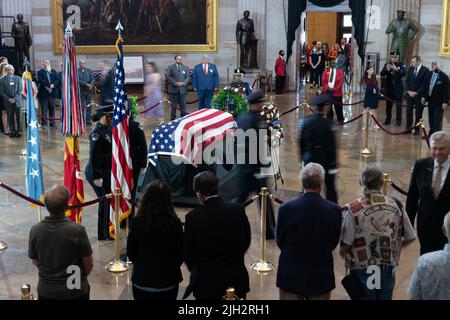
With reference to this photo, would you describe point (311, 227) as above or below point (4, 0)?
below

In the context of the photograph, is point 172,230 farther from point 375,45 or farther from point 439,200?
point 375,45

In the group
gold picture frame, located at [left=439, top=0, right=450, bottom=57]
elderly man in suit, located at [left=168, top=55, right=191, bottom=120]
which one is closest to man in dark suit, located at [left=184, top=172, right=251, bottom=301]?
elderly man in suit, located at [left=168, top=55, right=191, bottom=120]

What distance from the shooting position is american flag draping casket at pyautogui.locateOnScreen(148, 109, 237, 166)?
840 centimetres

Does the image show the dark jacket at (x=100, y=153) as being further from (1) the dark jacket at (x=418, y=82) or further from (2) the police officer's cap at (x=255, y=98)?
(1) the dark jacket at (x=418, y=82)

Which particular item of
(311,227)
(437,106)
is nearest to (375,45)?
(437,106)

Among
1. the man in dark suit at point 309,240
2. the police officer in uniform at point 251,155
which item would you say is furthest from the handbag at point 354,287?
the police officer in uniform at point 251,155

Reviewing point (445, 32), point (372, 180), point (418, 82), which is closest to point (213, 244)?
point (372, 180)

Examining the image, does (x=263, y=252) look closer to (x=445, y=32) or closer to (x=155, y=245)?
(x=155, y=245)

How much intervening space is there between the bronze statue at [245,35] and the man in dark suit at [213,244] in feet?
56.0

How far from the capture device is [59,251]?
4223 mm

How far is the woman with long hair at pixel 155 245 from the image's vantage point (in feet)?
13.8

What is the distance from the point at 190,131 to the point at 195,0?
1420cm

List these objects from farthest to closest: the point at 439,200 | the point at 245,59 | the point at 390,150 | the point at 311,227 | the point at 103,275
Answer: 1. the point at 245,59
2. the point at 390,150
3. the point at 103,275
4. the point at 439,200
5. the point at 311,227
